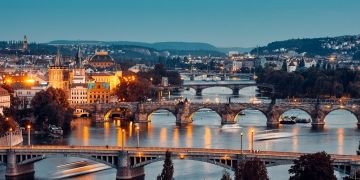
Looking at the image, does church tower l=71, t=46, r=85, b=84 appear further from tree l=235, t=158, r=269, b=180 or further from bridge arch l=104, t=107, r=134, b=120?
tree l=235, t=158, r=269, b=180

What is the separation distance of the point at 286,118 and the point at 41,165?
19330 millimetres

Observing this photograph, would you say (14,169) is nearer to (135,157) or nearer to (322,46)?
(135,157)

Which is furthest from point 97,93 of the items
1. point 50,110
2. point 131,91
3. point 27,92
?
point 50,110

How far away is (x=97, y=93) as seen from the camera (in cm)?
6038

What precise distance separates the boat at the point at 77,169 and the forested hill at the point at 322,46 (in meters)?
122

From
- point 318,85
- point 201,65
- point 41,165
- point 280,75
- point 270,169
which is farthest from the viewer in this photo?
point 201,65

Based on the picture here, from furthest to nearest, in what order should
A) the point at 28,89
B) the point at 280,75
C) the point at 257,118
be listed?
1. the point at 280,75
2. the point at 28,89
3. the point at 257,118

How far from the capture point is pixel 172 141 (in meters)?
40.4

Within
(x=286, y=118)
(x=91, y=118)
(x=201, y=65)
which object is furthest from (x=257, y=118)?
(x=201, y=65)

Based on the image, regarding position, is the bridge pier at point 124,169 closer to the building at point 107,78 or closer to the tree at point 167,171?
the tree at point 167,171

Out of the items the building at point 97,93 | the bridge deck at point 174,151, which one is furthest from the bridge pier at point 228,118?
the bridge deck at point 174,151

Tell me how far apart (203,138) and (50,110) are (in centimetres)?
885

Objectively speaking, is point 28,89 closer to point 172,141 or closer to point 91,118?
point 91,118

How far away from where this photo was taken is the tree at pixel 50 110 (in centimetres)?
4662
